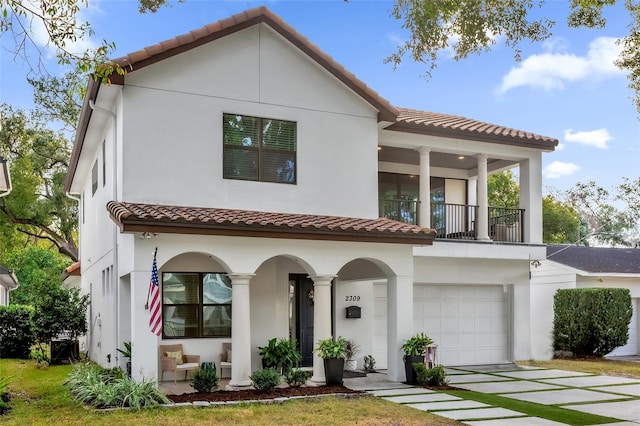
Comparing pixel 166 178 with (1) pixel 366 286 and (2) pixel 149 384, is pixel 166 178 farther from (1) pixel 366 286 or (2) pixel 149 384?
(1) pixel 366 286

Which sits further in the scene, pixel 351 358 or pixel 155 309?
pixel 351 358

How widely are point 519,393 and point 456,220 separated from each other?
6.77 meters

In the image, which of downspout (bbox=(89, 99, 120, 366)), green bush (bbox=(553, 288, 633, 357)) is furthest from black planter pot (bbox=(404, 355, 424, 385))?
green bush (bbox=(553, 288, 633, 357))

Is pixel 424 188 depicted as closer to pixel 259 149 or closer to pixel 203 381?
pixel 259 149

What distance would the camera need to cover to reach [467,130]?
17641 mm

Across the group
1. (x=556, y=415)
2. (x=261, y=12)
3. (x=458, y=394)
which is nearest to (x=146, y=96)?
(x=261, y=12)

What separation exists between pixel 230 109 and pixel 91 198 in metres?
7.93

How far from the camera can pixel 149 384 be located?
11.8 meters

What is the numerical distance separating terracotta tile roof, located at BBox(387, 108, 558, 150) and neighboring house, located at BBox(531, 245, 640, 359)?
18.7ft

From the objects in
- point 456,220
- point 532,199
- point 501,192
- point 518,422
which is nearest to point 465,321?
point 456,220

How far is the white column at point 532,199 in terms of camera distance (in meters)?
18.8

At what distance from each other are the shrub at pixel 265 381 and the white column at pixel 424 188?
6424mm

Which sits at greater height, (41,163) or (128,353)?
(41,163)

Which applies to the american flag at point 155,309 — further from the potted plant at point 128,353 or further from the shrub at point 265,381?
the shrub at point 265,381
